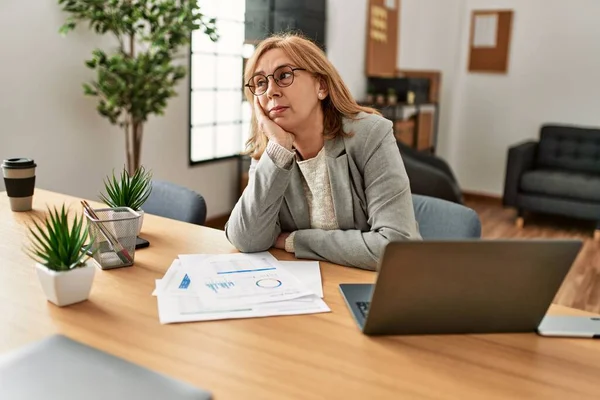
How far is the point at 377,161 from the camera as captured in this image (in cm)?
151

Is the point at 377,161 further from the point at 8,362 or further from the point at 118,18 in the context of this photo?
the point at 118,18

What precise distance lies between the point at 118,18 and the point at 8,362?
7.91 feet

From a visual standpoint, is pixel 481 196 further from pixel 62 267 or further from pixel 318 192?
pixel 62 267

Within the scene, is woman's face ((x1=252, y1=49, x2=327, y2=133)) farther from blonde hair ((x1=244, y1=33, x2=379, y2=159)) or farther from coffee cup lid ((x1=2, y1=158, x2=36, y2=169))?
coffee cup lid ((x1=2, y1=158, x2=36, y2=169))

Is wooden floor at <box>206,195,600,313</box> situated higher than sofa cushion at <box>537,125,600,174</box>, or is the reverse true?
sofa cushion at <box>537,125,600,174</box>

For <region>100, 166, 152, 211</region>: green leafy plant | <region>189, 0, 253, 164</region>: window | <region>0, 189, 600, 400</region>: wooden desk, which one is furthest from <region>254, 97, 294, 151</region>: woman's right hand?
<region>189, 0, 253, 164</region>: window

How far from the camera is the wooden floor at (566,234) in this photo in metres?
3.27

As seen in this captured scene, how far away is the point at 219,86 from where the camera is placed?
4.23m

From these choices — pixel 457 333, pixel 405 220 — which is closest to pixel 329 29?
pixel 405 220

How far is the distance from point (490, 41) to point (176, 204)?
4748 mm

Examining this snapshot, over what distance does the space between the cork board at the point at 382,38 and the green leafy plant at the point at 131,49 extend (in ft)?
7.15

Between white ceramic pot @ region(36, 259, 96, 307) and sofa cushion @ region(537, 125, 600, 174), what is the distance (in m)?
4.93

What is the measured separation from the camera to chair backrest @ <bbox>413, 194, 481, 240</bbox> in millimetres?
1641

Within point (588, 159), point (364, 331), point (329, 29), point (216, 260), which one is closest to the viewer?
point (364, 331)
